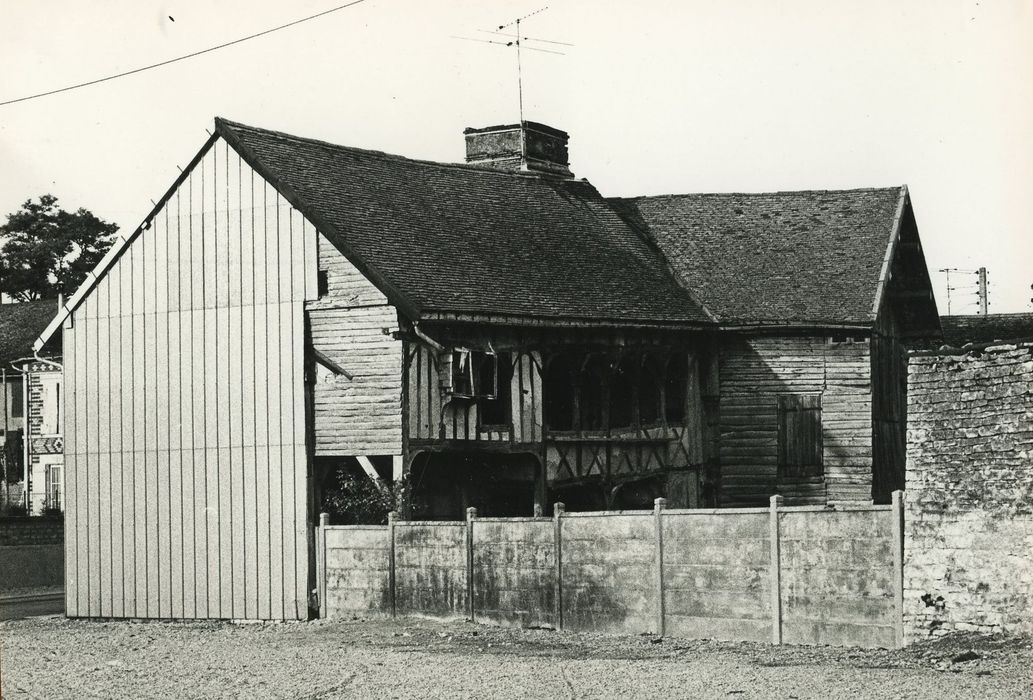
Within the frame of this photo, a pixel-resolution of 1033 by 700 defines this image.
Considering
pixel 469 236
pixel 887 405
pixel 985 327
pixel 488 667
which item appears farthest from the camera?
pixel 985 327

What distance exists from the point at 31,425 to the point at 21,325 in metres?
5.75

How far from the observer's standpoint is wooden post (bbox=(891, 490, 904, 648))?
16.0 meters

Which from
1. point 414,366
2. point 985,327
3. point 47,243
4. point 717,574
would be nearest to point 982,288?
point 985,327

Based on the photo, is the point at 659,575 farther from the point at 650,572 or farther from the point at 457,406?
the point at 457,406

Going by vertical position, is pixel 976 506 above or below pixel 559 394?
below

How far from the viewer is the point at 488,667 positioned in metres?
16.8

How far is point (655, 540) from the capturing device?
18.4 m

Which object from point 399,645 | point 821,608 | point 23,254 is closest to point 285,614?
point 399,645

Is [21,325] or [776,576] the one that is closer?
[776,576]

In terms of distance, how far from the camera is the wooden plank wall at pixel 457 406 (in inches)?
974

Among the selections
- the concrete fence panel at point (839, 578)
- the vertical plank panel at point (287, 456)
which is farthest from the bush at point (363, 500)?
the concrete fence panel at point (839, 578)

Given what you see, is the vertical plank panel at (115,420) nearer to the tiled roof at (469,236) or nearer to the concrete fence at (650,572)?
the tiled roof at (469,236)

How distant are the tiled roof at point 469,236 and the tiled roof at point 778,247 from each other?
2.70ft

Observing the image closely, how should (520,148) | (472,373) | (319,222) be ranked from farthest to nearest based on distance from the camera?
1. (520,148)
2. (472,373)
3. (319,222)
